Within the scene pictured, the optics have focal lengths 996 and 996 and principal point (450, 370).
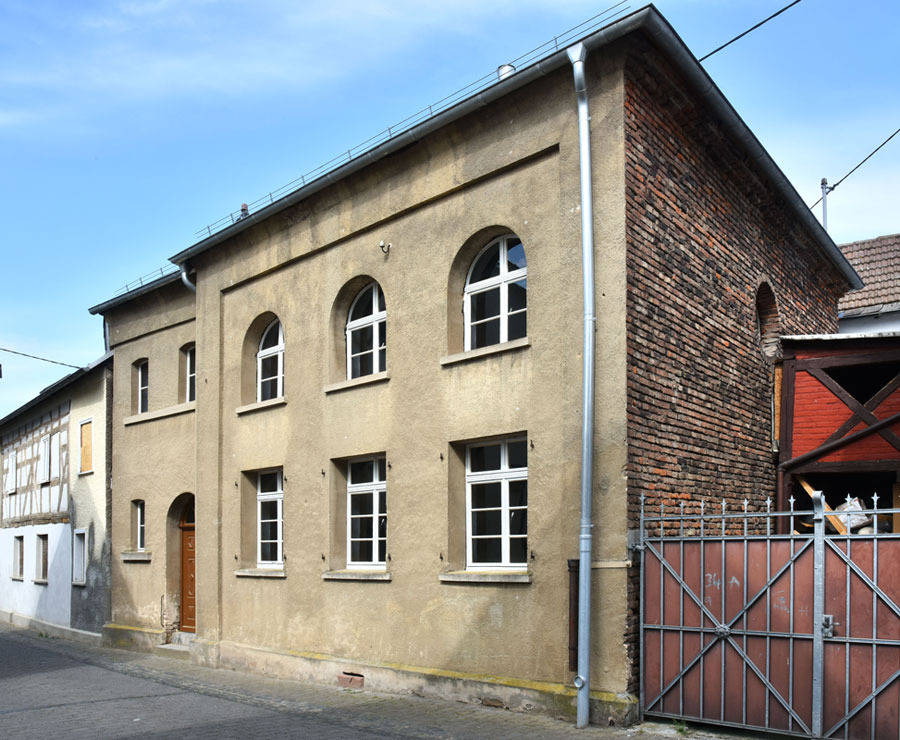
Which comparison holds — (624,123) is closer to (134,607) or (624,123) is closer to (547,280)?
(547,280)

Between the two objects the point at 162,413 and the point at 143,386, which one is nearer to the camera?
the point at 162,413

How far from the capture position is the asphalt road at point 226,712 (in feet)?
30.5

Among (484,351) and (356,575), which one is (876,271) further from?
(356,575)

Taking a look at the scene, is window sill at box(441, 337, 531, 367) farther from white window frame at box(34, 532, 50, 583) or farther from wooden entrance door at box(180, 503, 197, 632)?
white window frame at box(34, 532, 50, 583)

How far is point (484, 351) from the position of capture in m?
11.0

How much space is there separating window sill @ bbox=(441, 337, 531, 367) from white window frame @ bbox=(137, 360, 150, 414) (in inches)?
362

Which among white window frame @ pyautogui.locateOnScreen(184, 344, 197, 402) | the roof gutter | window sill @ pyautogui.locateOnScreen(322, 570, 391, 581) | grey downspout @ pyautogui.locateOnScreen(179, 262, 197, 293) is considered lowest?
window sill @ pyautogui.locateOnScreen(322, 570, 391, 581)

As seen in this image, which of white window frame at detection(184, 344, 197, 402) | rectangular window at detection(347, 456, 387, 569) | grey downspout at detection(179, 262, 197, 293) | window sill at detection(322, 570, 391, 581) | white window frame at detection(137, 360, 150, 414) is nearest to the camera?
window sill at detection(322, 570, 391, 581)

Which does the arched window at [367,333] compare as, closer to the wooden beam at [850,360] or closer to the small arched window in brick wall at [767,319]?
the small arched window in brick wall at [767,319]

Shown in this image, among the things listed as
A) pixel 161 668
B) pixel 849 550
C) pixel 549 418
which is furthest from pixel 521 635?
pixel 161 668

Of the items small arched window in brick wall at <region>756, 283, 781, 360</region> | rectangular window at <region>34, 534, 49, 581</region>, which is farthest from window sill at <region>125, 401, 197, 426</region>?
small arched window in brick wall at <region>756, 283, 781, 360</region>

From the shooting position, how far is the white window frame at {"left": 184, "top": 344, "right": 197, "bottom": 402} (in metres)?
17.4

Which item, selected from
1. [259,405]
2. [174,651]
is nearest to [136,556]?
[174,651]

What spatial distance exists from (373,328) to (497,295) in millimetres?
2283
